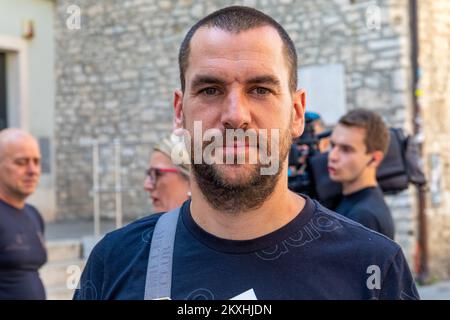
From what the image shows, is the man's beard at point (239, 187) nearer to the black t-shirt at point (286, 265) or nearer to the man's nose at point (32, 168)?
the black t-shirt at point (286, 265)

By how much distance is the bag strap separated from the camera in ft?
5.04

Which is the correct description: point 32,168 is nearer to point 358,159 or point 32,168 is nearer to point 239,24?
point 358,159

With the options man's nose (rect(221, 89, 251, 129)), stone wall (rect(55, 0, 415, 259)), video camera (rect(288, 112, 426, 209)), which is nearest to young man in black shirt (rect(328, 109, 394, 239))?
video camera (rect(288, 112, 426, 209))

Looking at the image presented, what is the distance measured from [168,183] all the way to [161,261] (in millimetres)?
1885

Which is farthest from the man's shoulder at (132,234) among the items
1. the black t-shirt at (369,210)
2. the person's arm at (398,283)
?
the black t-shirt at (369,210)

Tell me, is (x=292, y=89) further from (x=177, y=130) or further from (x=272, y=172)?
(x=177, y=130)

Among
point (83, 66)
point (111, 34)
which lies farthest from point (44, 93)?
point (111, 34)

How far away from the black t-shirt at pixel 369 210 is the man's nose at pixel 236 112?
1948 millimetres

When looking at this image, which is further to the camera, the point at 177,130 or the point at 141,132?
the point at 141,132

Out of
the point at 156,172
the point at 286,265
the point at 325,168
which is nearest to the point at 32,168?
the point at 156,172

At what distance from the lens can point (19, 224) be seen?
13.3 ft
